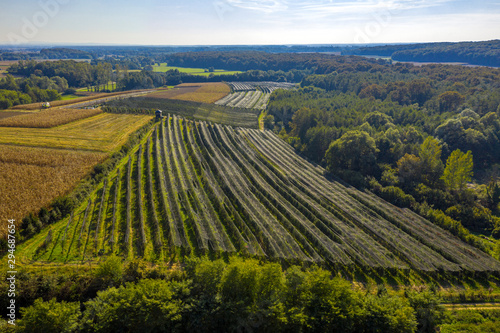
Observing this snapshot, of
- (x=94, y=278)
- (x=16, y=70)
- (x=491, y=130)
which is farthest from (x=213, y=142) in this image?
(x=16, y=70)

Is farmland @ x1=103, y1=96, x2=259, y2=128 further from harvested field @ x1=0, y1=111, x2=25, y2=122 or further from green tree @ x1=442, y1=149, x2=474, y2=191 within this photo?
green tree @ x1=442, y1=149, x2=474, y2=191

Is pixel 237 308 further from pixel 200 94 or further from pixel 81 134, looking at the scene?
pixel 200 94

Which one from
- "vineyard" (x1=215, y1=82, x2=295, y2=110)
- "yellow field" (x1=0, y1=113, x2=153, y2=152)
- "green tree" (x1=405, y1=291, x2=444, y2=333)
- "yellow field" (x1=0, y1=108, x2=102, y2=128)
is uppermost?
"vineyard" (x1=215, y1=82, x2=295, y2=110)

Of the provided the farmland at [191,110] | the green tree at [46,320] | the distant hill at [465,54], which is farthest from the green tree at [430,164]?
the distant hill at [465,54]

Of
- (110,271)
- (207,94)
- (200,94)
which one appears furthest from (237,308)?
(207,94)

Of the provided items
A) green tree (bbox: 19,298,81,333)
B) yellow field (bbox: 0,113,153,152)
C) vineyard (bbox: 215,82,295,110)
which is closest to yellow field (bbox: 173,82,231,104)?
vineyard (bbox: 215,82,295,110)

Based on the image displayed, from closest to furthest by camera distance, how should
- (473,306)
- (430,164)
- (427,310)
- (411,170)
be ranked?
(427,310) < (473,306) < (430,164) < (411,170)

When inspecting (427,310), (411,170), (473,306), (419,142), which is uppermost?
(419,142)
